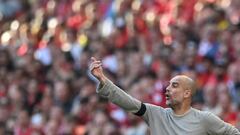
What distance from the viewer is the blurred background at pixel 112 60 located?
1470cm

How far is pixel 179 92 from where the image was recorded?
998cm

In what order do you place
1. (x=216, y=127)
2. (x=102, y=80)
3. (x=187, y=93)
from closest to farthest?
(x=102, y=80) → (x=216, y=127) → (x=187, y=93)

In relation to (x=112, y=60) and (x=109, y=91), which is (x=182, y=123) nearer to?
(x=109, y=91)

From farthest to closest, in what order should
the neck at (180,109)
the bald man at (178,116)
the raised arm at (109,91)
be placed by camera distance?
the neck at (180,109) < the bald man at (178,116) < the raised arm at (109,91)

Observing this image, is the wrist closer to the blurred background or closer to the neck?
the neck

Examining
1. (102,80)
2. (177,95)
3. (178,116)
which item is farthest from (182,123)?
(102,80)

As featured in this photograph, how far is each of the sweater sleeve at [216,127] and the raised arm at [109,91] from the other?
657mm

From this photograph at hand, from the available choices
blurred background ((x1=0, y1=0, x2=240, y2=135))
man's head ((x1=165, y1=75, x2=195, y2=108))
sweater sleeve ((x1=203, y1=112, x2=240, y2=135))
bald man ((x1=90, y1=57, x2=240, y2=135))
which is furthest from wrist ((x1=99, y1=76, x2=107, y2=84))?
blurred background ((x1=0, y1=0, x2=240, y2=135))

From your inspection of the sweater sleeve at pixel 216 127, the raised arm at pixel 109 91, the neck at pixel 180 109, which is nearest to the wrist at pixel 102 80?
the raised arm at pixel 109 91

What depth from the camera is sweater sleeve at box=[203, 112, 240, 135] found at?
9.88 metres

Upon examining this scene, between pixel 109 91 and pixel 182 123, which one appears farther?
pixel 182 123

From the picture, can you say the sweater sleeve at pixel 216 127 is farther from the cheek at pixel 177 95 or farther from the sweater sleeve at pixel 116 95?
the sweater sleeve at pixel 116 95

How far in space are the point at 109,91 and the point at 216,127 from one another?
1063mm

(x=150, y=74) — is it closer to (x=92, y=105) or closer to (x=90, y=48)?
(x=92, y=105)
